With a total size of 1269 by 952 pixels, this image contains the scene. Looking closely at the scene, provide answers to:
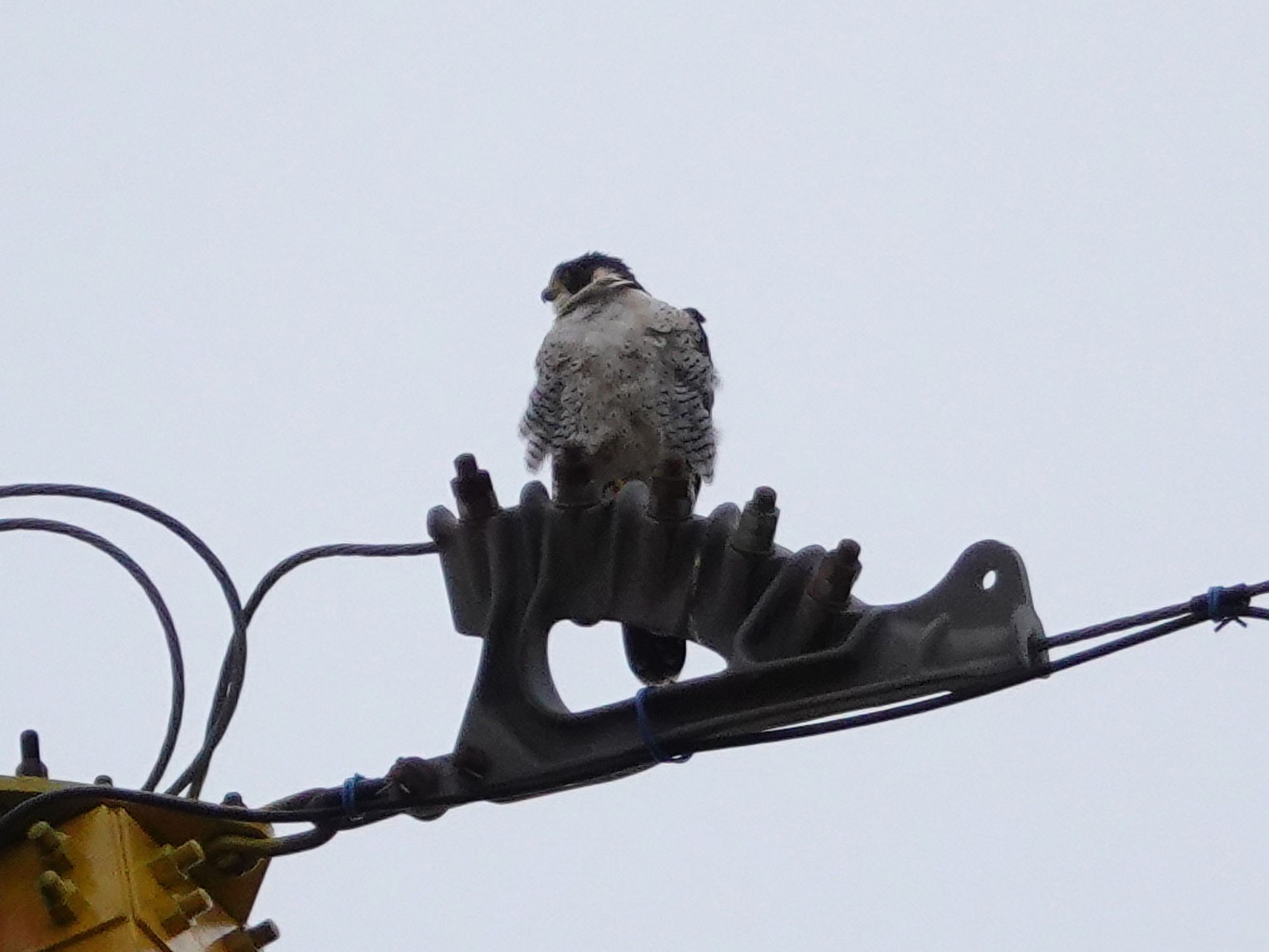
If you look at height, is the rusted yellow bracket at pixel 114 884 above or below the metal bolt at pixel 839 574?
below

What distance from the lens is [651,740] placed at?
3078 millimetres

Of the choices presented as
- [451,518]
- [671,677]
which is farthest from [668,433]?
[451,518]

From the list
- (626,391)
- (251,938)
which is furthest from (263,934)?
(626,391)

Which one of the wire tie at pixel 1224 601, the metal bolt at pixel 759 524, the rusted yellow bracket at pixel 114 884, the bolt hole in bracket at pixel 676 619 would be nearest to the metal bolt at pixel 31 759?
the rusted yellow bracket at pixel 114 884

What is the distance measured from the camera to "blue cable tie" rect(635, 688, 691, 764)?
121 inches

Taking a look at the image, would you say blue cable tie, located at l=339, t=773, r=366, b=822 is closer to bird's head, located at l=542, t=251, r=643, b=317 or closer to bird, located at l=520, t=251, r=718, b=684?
bird, located at l=520, t=251, r=718, b=684

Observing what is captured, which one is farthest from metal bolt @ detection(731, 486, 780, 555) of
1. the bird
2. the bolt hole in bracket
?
the bird

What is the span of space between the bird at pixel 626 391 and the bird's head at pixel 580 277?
0.19m

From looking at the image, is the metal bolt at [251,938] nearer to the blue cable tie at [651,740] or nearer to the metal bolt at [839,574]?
the blue cable tie at [651,740]

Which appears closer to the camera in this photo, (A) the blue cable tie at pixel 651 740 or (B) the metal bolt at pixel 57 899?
(B) the metal bolt at pixel 57 899

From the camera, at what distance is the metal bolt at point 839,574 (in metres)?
3.05

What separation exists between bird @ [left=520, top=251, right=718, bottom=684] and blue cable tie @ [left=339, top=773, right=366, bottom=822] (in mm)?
2837

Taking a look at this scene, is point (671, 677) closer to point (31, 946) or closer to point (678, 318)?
point (678, 318)

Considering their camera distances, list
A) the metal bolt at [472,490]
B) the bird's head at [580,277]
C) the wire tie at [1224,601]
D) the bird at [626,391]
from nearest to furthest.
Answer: the wire tie at [1224,601]
the metal bolt at [472,490]
the bird at [626,391]
the bird's head at [580,277]
